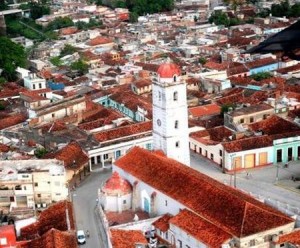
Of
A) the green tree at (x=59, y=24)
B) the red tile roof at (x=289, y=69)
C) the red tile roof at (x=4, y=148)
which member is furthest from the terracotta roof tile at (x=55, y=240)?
the green tree at (x=59, y=24)

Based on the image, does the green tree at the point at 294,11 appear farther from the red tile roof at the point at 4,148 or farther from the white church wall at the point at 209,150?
the red tile roof at the point at 4,148

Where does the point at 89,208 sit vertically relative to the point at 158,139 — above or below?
below

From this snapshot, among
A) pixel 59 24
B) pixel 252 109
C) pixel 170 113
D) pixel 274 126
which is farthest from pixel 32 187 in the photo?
pixel 59 24

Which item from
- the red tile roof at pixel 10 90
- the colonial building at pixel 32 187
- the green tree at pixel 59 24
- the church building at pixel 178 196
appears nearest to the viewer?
the church building at pixel 178 196

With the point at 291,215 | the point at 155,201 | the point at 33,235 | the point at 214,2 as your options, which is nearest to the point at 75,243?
the point at 33,235

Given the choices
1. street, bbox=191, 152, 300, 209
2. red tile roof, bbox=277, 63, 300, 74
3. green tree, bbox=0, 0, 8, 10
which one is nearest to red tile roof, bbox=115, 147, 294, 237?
street, bbox=191, 152, 300, 209

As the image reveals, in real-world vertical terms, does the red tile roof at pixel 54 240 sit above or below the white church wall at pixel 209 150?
above

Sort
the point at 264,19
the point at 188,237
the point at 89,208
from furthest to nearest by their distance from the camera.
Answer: the point at 264,19
the point at 89,208
the point at 188,237

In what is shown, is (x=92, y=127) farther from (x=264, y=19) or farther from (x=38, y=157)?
(x=264, y=19)
